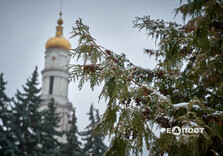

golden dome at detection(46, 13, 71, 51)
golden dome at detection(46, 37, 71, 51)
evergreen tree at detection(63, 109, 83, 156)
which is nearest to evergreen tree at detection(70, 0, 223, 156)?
evergreen tree at detection(63, 109, 83, 156)

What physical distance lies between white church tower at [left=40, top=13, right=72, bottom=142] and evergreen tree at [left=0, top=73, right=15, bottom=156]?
2571cm

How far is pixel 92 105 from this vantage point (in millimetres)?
33562

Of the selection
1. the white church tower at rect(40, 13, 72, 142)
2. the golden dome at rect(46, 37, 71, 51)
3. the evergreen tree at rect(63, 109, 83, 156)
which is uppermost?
the golden dome at rect(46, 37, 71, 51)

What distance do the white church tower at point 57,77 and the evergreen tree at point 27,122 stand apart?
24.2 meters

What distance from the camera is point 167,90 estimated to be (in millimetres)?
4172

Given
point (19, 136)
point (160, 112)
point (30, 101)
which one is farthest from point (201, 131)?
point (30, 101)

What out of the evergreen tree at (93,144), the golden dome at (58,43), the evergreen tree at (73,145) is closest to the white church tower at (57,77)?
the golden dome at (58,43)

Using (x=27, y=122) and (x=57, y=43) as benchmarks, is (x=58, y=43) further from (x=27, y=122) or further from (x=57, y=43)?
(x=27, y=122)

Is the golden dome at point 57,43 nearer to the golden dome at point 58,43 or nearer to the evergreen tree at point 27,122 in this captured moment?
the golden dome at point 58,43

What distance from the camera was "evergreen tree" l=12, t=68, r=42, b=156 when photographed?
23203 mm

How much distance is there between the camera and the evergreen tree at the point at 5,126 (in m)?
21.6

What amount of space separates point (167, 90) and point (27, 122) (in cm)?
2194

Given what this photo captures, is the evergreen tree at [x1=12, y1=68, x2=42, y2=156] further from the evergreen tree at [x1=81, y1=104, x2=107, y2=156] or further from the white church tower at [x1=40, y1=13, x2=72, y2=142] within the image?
the white church tower at [x1=40, y1=13, x2=72, y2=142]

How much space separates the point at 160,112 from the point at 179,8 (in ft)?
5.18
